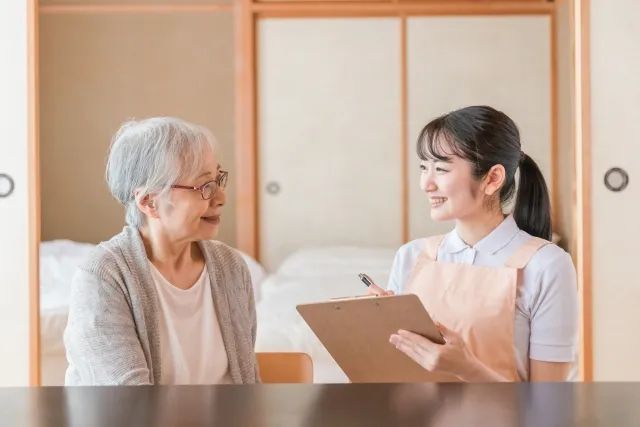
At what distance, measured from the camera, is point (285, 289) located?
276 cm

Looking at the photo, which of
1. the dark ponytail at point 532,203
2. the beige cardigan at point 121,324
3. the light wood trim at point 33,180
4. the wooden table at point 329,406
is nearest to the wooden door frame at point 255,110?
the light wood trim at point 33,180

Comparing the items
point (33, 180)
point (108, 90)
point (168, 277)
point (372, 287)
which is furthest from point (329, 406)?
point (108, 90)

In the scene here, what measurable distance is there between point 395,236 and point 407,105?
45 centimetres

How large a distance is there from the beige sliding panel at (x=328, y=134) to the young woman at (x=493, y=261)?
3.93ft

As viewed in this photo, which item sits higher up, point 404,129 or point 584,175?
point 404,129

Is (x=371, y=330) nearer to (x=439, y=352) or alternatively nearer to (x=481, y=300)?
(x=439, y=352)

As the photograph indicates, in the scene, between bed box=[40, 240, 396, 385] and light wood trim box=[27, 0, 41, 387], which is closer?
light wood trim box=[27, 0, 41, 387]

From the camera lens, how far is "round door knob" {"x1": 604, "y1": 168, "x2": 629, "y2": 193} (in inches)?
93.6

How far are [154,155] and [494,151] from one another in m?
0.65

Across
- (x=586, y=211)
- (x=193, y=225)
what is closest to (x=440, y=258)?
(x=193, y=225)

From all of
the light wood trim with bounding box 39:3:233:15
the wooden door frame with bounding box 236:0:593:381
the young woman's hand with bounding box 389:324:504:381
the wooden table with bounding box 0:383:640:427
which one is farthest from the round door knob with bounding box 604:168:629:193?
the wooden table with bounding box 0:383:640:427

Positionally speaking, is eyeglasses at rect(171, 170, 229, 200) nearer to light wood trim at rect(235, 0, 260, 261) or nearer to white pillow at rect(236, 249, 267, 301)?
white pillow at rect(236, 249, 267, 301)

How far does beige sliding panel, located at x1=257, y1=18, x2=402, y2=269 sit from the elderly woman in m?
1.27

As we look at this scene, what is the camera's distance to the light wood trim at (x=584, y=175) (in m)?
2.36
